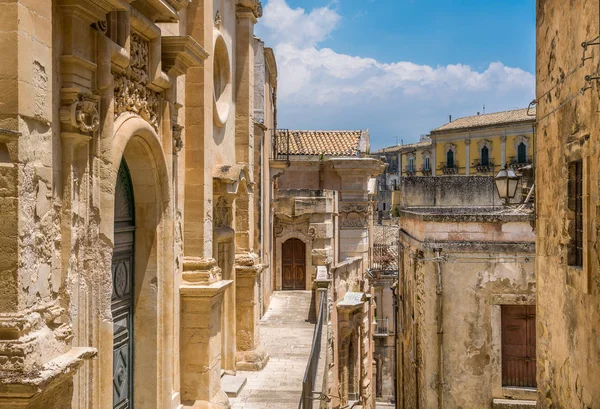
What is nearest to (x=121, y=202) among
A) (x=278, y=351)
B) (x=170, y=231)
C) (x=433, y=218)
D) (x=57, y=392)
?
(x=170, y=231)

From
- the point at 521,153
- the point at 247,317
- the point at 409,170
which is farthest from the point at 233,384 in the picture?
the point at 409,170

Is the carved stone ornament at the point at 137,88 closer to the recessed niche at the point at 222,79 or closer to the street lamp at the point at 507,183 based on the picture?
the recessed niche at the point at 222,79

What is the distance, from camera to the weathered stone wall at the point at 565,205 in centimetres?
620

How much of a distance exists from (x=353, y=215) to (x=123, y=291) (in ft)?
58.1

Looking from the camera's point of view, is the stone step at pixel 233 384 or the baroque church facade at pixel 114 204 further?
the stone step at pixel 233 384

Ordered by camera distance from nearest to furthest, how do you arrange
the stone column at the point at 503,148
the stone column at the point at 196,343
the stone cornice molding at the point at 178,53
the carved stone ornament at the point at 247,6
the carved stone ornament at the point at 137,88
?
the carved stone ornament at the point at 137,88, the stone cornice molding at the point at 178,53, the stone column at the point at 196,343, the carved stone ornament at the point at 247,6, the stone column at the point at 503,148

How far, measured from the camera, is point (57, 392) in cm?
400

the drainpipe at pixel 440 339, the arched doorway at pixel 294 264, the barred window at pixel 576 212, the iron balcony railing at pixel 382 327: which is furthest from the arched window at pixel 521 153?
the barred window at pixel 576 212

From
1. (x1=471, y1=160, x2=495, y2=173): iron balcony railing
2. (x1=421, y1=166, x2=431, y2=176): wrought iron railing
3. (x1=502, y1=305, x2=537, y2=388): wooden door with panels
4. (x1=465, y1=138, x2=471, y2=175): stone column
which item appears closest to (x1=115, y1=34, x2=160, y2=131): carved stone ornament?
(x1=502, y1=305, x2=537, y2=388): wooden door with panels

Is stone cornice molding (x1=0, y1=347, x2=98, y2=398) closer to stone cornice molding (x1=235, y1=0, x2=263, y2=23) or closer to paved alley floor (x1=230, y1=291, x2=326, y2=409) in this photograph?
paved alley floor (x1=230, y1=291, x2=326, y2=409)

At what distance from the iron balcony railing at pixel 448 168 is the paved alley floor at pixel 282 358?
39943mm

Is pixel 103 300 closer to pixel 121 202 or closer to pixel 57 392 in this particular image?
pixel 57 392

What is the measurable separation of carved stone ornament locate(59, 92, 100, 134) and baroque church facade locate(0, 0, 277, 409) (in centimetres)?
1

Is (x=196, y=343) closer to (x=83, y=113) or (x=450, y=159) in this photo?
(x=83, y=113)
